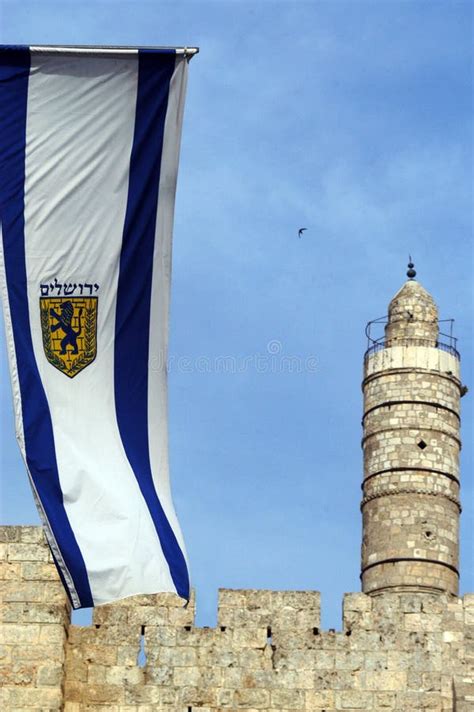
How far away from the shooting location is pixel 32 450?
13.3 m

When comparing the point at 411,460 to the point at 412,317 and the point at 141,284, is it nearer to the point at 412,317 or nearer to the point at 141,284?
the point at 412,317

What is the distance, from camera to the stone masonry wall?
18594 millimetres

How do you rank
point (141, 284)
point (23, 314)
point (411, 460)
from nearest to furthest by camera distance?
point (23, 314) → point (141, 284) → point (411, 460)

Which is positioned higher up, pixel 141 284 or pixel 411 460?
pixel 411 460

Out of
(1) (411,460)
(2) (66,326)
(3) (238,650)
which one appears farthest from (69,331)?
(1) (411,460)

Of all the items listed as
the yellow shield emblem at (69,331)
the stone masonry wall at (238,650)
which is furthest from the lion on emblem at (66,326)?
the stone masonry wall at (238,650)

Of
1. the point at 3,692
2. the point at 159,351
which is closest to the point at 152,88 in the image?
the point at 159,351

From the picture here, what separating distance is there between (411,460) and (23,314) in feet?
37.7

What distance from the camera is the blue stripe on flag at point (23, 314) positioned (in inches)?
517

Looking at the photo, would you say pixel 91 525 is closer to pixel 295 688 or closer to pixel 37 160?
pixel 37 160

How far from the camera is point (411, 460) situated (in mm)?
24266

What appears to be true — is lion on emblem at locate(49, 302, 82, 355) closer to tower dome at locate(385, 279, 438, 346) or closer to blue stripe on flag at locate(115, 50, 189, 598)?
blue stripe on flag at locate(115, 50, 189, 598)

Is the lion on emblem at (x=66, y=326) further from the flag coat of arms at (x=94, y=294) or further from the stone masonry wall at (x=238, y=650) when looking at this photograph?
the stone masonry wall at (x=238, y=650)

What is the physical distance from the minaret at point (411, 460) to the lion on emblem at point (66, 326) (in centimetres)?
1097
